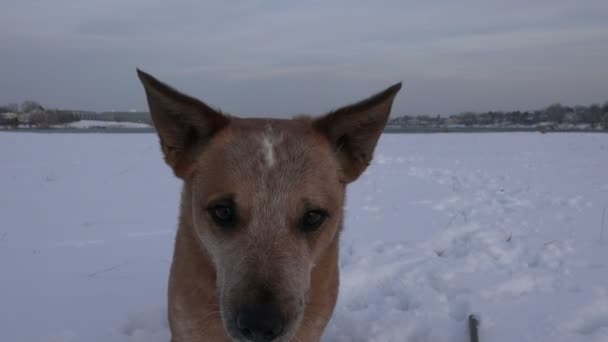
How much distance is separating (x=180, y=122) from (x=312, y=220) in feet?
3.48

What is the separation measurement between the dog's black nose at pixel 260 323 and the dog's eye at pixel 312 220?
1.85ft

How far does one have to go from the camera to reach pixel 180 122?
2898 millimetres

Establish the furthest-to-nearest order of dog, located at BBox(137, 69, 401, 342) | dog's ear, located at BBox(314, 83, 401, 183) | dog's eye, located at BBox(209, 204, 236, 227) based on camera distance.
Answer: dog's ear, located at BBox(314, 83, 401, 183), dog's eye, located at BBox(209, 204, 236, 227), dog, located at BBox(137, 69, 401, 342)

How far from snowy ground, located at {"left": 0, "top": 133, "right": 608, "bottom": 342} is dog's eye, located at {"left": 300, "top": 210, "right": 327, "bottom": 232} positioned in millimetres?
1535

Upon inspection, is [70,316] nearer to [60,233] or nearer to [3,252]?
[3,252]

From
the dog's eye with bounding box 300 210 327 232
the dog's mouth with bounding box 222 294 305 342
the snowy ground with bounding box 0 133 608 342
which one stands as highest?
the dog's eye with bounding box 300 210 327 232

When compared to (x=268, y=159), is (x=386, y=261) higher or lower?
lower

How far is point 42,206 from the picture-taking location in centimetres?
759

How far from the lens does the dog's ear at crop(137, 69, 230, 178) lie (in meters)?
2.69

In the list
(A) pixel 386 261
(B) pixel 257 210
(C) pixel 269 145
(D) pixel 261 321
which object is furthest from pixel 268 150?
(A) pixel 386 261

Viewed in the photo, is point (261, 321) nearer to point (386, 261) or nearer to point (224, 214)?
point (224, 214)

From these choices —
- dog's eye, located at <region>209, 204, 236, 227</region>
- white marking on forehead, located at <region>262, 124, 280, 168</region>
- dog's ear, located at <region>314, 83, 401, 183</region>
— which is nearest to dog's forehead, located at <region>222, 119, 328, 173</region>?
white marking on forehead, located at <region>262, 124, 280, 168</region>

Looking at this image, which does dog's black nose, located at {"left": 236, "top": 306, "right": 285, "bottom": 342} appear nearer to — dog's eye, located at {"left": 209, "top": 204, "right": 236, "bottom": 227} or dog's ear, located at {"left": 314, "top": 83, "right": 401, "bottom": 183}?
dog's eye, located at {"left": 209, "top": 204, "right": 236, "bottom": 227}

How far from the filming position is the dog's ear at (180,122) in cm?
269
